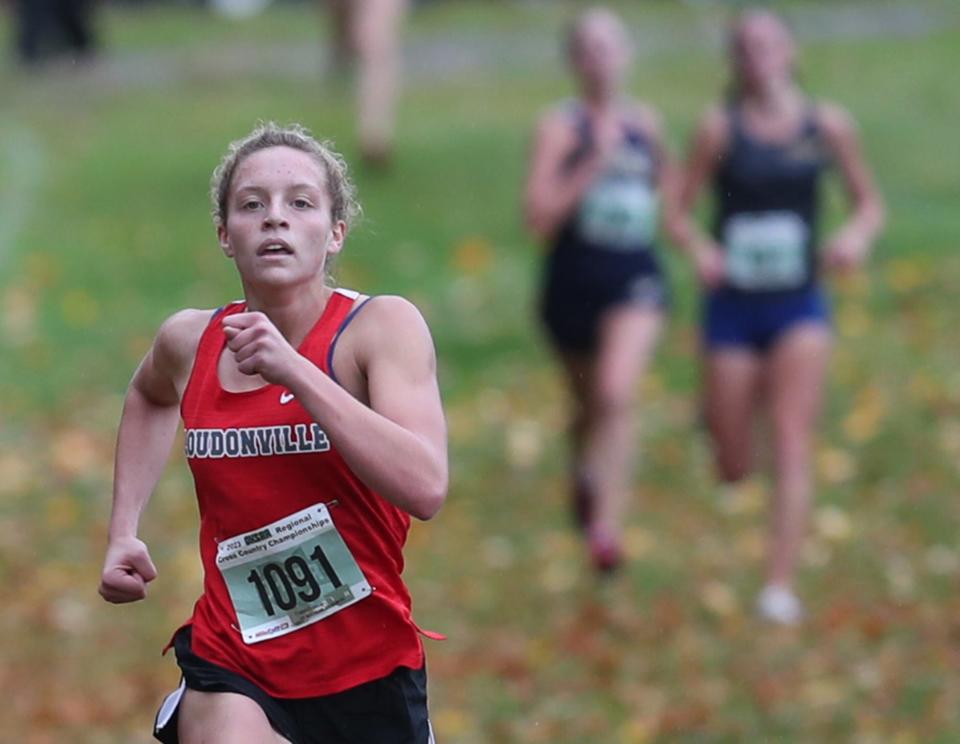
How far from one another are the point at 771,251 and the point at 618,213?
2.54 feet

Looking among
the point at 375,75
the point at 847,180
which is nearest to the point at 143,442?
the point at 847,180

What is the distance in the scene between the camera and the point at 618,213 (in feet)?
29.2

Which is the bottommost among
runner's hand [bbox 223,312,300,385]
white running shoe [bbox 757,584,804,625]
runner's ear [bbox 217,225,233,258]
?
white running shoe [bbox 757,584,804,625]

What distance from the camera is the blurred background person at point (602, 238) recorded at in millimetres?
8773

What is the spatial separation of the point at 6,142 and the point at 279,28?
337 inches

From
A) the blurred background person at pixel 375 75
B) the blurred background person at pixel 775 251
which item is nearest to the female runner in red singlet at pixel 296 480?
the blurred background person at pixel 775 251

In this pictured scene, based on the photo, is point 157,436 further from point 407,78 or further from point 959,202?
point 407,78

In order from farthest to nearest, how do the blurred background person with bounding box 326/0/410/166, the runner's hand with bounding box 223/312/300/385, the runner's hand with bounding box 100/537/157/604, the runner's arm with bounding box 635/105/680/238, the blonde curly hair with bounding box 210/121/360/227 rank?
the blurred background person with bounding box 326/0/410/166, the runner's arm with bounding box 635/105/680/238, the runner's hand with bounding box 100/537/157/604, the blonde curly hair with bounding box 210/121/360/227, the runner's hand with bounding box 223/312/300/385

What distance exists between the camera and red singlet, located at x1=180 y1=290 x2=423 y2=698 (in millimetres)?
3494

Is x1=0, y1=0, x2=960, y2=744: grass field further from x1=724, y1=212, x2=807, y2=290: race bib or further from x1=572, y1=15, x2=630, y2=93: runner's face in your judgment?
x1=572, y1=15, x2=630, y2=93: runner's face

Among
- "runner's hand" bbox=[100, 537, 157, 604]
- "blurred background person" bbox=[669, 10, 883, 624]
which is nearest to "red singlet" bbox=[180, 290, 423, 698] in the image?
"runner's hand" bbox=[100, 537, 157, 604]

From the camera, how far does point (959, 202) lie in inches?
733

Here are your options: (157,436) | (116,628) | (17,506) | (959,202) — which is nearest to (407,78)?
(959,202)

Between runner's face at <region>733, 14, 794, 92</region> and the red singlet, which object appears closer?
the red singlet
